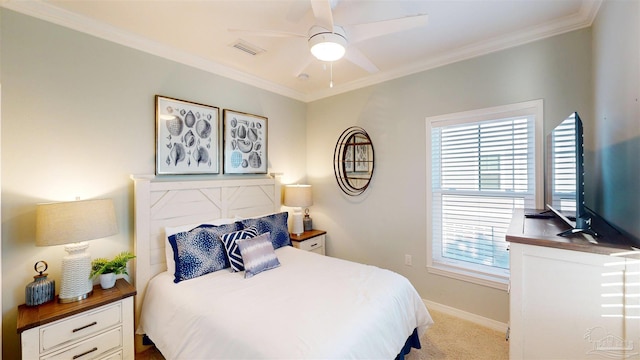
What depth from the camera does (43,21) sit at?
1.86 m

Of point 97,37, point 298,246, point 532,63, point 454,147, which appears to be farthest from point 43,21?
point 532,63

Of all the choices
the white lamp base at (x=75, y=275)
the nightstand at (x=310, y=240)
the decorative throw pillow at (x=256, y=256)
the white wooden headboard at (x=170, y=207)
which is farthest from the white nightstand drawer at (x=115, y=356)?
the nightstand at (x=310, y=240)

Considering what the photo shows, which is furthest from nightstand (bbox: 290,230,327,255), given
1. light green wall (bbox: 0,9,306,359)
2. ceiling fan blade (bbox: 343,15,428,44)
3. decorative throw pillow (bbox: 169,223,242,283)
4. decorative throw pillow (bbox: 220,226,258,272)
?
ceiling fan blade (bbox: 343,15,428,44)

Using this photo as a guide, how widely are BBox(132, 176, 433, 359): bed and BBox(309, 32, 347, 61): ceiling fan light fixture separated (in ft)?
5.41

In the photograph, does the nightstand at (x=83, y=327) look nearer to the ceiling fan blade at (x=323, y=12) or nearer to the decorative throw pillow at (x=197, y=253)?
the decorative throw pillow at (x=197, y=253)

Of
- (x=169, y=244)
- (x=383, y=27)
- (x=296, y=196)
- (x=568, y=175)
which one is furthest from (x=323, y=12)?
(x=296, y=196)

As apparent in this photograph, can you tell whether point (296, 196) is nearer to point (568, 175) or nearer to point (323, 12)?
point (323, 12)

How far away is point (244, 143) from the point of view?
313 centimetres

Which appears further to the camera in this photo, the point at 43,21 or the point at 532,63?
the point at 532,63

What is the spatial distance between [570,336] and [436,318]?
1628 millimetres

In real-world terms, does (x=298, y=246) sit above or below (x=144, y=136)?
below

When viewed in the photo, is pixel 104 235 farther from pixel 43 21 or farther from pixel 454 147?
pixel 454 147

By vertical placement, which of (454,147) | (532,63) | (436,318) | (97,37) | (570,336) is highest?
(97,37)

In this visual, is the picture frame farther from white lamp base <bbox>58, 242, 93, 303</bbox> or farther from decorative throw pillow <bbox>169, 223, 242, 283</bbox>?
white lamp base <bbox>58, 242, 93, 303</bbox>
